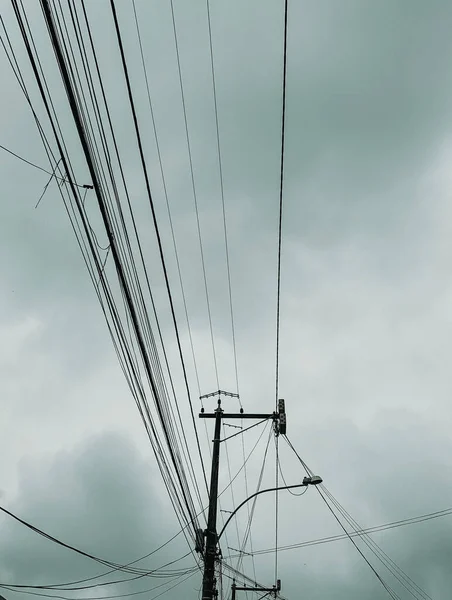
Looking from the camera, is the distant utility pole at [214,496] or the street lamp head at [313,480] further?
the street lamp head at [313,480]

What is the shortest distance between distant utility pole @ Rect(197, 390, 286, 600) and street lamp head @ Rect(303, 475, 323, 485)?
1.63 metres

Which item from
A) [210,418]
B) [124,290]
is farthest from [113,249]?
[210,418]

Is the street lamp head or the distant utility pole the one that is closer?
the distant utility pole

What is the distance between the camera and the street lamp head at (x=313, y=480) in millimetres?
13651

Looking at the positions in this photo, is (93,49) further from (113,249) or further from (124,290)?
(124,290)

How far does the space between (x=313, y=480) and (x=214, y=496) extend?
2760 mm

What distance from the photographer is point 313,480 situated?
13.7 meters

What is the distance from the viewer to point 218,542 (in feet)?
43.4

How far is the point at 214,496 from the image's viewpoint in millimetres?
13531

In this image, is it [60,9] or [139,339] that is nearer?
[60,9]

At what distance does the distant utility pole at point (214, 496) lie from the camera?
12.7m

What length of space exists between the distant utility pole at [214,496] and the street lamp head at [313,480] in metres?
1.63

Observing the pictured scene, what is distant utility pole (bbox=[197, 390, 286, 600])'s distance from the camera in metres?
12.7

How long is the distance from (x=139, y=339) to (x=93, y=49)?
11.5 feet
